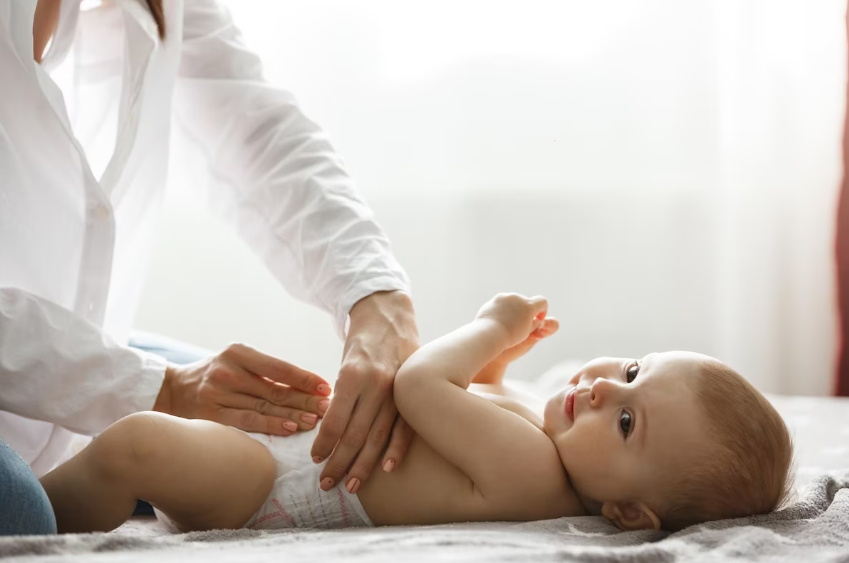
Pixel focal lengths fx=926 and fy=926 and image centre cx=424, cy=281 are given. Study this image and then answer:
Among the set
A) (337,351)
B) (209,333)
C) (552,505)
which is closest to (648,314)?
(337,351)

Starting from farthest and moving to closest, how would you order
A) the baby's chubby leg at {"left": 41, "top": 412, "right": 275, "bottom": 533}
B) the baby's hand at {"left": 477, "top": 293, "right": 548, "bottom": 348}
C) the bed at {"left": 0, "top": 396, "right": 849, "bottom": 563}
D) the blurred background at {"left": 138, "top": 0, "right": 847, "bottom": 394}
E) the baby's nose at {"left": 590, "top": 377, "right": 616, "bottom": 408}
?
the blurred background at {"left": 138, "top": 0, "right": 847, "bottom": 394}, the baby's hand at {"left": 477, "top": 293, "right": 548, "bottom": 348}, the baby's nose at {"left": 590, "top": 377, "right": 616, "bottom": 408}, the baby's chubby leg at {"left": 41, "top": 412, "right": 275, "bottom": 533}, the bed at {"left": 0, "top": 396, "right": 849, "bottom": 563}

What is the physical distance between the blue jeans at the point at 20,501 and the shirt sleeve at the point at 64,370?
0.27 m

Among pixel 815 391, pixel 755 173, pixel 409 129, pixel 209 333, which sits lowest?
pixel 815 391

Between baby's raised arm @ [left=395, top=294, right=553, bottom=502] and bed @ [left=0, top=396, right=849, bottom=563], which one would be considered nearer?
bed @ [left=0, top=396, right=849, bottom=563]

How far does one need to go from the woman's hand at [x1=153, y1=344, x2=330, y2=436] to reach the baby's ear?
362mm

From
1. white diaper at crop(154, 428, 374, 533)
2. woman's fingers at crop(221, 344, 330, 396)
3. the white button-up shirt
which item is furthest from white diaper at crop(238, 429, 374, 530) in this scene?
the white button-up shirt

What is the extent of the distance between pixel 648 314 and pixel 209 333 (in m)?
1.22

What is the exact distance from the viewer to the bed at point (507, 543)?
75 cm

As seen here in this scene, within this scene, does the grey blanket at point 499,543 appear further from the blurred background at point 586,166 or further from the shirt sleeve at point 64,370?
the blurred background at point 586,166

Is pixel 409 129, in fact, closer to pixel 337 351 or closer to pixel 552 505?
pixel 337 351

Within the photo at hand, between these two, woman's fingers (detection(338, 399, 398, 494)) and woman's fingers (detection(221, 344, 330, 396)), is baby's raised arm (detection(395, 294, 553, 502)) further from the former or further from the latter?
woman's fingers (detection(221, 344, 330, 396))

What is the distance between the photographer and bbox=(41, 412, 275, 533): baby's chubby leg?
96 centimetres

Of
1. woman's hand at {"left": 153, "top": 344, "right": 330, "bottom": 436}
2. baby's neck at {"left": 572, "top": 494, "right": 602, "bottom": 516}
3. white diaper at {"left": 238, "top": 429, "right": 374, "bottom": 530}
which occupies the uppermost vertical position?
woman's hand at {"left": 153, "top": 344, "right": 330, "bottom": 436}

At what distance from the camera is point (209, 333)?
2.62 metres
